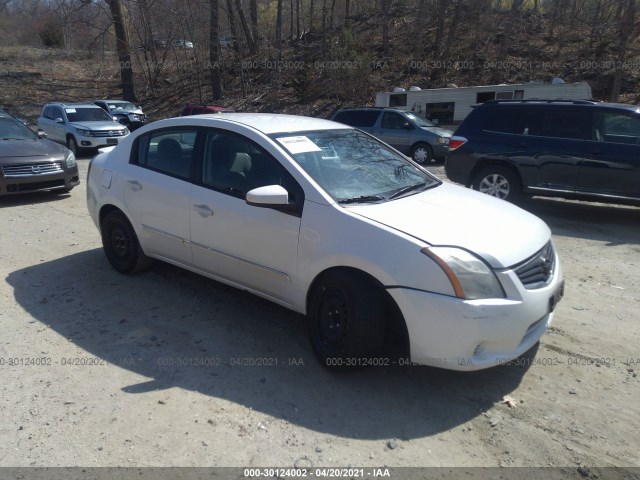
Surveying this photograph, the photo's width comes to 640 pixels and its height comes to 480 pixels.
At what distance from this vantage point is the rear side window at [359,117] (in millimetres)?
15891

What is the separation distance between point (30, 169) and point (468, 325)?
333 inches

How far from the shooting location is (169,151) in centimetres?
495

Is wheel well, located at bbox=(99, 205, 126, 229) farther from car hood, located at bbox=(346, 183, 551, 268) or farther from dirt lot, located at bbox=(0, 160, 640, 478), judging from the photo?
car hood, located at bbox=(346, 183, 551, 268)

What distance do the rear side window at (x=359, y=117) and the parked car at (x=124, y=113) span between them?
10.3 meters

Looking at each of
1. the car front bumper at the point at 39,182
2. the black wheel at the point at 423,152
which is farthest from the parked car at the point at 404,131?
the car front bumper at the point at 39,182

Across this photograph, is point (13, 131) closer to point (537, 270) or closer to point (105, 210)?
point (105, 210)

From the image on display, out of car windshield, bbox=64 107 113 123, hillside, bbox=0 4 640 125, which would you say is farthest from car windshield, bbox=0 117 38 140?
hillside, bbox=0 4 640 125

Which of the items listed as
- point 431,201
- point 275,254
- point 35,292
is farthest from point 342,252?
point 35,292

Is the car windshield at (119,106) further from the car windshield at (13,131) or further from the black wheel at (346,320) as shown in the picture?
the black wheel at (346,320)

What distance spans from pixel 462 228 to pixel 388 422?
1.35 meters

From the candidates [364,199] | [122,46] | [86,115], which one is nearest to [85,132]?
[86,115]

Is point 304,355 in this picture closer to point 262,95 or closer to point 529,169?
point 529,169

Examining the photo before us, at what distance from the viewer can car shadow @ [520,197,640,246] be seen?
736 centimetres

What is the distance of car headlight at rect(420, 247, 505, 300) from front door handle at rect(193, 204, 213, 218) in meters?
1.96
